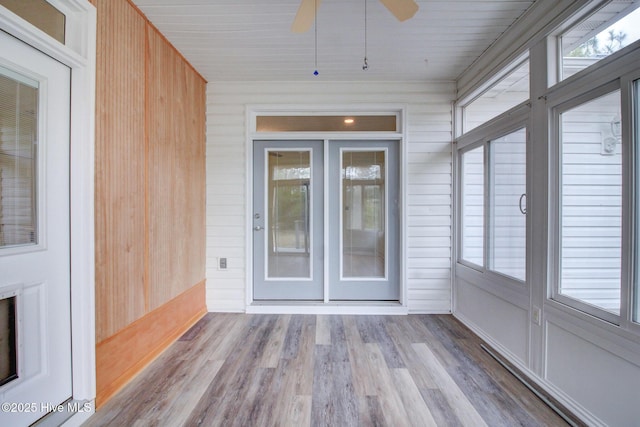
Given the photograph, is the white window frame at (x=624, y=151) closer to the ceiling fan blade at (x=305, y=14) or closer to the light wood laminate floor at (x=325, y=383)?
the light wood laminate floor at (x=325, y=383)

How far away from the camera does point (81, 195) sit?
1594mm

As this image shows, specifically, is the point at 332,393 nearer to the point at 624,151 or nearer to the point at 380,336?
the point at 380,336

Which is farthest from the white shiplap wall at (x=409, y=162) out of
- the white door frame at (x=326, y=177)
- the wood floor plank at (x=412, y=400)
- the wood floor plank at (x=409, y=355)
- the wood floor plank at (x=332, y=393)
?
the wood floor plank at (x=332, y=393)

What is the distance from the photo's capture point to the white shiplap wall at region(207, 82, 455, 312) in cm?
314

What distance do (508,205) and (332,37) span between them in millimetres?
2098

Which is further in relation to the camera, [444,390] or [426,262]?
[426,262]

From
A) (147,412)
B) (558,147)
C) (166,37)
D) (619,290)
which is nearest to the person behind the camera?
(619,290)

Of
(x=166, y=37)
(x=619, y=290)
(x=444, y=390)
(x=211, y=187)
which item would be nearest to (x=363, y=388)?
(x=444, y=390)

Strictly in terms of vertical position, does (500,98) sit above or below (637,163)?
above

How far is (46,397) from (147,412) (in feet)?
1.67

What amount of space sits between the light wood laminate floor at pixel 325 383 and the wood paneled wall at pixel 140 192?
0.30 metres

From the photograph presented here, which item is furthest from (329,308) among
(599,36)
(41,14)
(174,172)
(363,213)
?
(41,14)

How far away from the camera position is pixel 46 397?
1471 mm

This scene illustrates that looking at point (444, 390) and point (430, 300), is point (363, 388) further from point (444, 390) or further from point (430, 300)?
point (430, 300)
